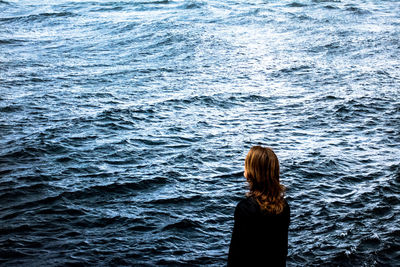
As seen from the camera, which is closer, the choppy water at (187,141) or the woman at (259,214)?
the woman at (259,214)

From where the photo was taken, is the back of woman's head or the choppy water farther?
the choppy water

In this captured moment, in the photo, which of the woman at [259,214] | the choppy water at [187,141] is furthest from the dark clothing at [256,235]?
the choppy water at [187,141]

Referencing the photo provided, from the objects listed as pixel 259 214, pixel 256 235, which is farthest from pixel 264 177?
pixel 256 235

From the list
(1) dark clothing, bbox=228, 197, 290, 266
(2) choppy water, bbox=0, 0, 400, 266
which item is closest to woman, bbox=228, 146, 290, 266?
(1) dark clothing, bbox=228, 197, 290, 266

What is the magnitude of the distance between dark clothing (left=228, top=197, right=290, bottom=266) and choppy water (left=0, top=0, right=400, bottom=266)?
295 cm

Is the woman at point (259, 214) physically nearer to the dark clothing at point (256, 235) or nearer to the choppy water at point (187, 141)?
the dark clothing at point (256, 235)

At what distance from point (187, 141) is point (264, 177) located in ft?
26.5

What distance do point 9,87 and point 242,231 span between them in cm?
1466

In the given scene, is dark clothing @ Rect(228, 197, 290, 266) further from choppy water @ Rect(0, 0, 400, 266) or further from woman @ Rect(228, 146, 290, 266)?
choppy water @ Rect(0, 0, 400, 266)

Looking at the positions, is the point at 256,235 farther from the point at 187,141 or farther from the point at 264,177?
the point at 187,141

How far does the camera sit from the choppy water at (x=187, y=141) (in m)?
7.72

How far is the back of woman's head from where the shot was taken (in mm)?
4191

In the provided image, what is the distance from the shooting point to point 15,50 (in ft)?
76.7

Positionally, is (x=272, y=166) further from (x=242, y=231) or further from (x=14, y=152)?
(x=14, y=152)
